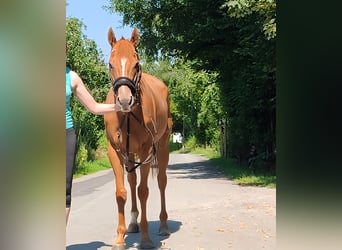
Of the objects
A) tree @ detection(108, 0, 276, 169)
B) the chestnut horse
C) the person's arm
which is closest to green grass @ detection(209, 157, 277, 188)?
tree @ detection(108, 0, 276, 169)

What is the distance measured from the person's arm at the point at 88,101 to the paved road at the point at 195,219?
94.9 inches

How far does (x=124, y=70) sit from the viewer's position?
4246mm

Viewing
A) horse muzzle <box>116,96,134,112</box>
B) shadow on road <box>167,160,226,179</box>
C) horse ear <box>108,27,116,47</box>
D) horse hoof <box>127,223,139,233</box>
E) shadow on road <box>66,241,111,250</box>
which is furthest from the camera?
shadow on road <box>167,160,226,179</box>

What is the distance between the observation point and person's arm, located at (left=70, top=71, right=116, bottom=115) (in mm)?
3131

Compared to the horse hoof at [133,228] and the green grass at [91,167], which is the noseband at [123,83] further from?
the green grass at [91,167]

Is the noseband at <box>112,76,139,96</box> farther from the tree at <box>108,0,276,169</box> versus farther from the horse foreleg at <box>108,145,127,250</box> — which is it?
the tree at <box>108,0,276,169</box>

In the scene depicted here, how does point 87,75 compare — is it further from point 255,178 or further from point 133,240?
point 133,240

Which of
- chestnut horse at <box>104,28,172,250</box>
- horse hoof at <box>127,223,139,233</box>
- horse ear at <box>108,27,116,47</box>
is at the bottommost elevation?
horse hoof at <box>127,223,139,233</box>

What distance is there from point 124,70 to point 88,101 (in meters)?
0.96

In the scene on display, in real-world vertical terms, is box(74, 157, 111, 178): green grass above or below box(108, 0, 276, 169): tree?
below

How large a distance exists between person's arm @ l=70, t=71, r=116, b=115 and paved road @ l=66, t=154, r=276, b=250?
2411 millimetres

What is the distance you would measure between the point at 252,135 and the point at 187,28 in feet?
14.8
